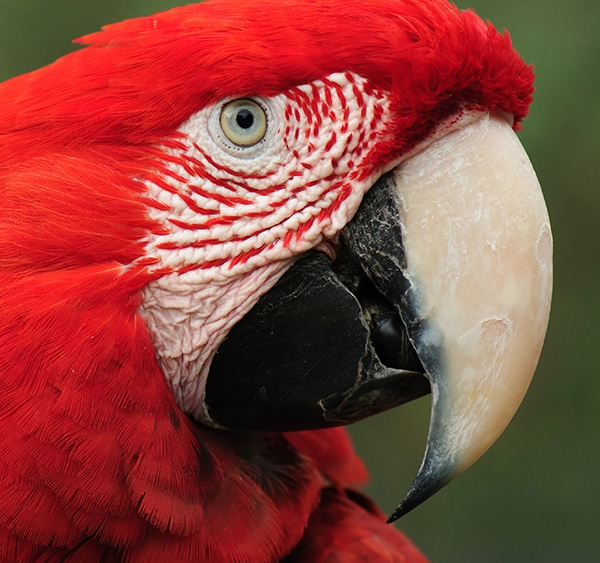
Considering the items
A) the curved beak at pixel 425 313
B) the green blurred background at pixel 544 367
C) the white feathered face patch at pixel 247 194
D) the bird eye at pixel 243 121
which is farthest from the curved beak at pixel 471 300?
the green blurred background at pixel 544 367

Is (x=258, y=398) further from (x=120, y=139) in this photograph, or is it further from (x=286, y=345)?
(x=120, y=139)

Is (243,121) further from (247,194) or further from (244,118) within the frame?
(247,194)

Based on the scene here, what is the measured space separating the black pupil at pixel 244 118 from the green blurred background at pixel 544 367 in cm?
157

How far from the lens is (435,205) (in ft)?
3.90

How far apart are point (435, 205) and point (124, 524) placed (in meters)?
0.64

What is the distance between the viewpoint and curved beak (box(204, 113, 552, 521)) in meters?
1.16

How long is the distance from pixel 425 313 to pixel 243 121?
383mm

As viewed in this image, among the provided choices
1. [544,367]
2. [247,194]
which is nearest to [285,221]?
[247,194]

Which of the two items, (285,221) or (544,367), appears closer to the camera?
(285,221)

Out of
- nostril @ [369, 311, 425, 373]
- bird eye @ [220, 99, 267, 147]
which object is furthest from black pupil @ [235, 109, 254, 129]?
nostril @ [369, 311, 425, 373]

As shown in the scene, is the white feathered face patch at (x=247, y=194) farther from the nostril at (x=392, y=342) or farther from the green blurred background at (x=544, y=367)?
the green blurred background at (x=544, y=367)

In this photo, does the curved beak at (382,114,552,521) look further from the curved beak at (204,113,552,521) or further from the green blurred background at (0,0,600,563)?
the green blurred background at (0,0,600,563)

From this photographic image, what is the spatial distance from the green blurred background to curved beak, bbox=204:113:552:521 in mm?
1450

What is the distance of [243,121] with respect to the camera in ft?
3.98
